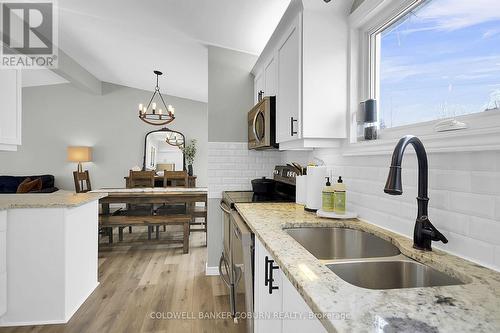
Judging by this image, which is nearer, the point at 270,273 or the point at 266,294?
the point at 270,273

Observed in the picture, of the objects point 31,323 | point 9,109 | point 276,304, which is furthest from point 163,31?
point 276,304

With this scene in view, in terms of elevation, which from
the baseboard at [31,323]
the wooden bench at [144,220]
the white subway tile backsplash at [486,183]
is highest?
the white subway tile backsplash at [486,183]

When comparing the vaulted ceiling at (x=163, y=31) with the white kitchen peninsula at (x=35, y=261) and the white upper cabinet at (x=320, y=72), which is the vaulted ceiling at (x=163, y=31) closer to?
the white upper cabinet at (x=320, y=72)

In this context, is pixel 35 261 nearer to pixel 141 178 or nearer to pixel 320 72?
pixel 320 72

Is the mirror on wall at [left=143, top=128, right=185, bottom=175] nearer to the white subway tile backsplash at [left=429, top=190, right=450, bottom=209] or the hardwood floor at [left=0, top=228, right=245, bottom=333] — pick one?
the hardwood floor at [left=0, top=228, right=245, bottom=333]

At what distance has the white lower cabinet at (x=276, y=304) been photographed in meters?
0.80

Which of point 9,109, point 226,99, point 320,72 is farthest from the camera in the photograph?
point 226,99

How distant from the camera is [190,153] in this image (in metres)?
6.38

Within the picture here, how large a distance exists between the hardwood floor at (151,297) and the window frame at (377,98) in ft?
5.28

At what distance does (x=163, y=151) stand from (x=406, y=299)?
624cm

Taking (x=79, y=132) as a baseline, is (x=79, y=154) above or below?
below

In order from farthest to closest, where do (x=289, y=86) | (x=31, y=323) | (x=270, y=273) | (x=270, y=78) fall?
(x=270, y=78), (x=31, y=323), (x=289, y=86), (x=270, y=273)

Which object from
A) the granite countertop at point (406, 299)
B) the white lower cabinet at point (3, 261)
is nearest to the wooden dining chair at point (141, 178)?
the white lower cabinet at point (3, 261)
